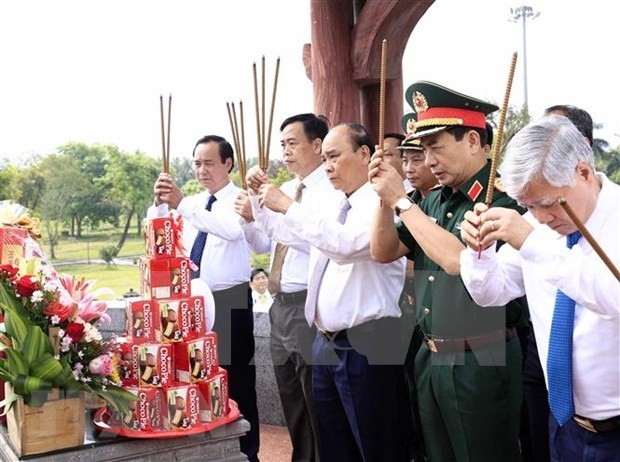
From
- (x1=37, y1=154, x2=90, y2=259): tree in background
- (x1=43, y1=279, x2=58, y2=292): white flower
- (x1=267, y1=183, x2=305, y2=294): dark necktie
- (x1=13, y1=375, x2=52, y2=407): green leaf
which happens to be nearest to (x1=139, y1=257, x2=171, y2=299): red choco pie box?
(x1=43, y1=279, x2=58, y2=292): white flower

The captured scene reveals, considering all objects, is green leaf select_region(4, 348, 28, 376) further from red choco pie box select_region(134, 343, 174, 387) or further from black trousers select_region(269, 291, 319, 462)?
black trousers select_region(269, 291, 319, 462)

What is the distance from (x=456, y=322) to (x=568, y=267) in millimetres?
664

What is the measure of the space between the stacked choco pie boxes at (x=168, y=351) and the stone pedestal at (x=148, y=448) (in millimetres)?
44

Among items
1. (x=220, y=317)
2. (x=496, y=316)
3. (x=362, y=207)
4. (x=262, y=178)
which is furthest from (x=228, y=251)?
(x=496, y=316)

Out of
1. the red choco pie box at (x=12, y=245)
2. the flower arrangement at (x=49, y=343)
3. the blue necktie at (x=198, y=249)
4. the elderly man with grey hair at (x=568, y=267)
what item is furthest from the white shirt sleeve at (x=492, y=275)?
the blue necktie at (x=198, y=249)

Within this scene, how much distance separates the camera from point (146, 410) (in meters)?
2.07

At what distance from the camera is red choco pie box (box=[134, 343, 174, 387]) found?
211 centimetres

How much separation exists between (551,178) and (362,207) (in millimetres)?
1156

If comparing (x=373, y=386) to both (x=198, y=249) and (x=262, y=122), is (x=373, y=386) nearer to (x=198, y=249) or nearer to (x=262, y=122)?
(x=262, y=122)

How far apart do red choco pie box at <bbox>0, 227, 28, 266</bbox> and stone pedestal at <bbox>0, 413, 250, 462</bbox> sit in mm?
531

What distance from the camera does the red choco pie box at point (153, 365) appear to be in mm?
2107

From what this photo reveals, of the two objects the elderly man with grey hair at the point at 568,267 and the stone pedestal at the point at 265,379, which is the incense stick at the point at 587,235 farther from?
the stone pedestal at the point at 265,379

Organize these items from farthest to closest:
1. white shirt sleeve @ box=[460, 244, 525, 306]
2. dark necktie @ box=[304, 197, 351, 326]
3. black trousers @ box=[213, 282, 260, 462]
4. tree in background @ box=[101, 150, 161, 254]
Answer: tree in background @ box=[101, 150, 161, 254] → black trousers @ box=[213, 282, 260, 462] → dark necktie @ box=[304, 197, 351, 326] → white shirt sleeve @ box=[460, 244, 525, 306]

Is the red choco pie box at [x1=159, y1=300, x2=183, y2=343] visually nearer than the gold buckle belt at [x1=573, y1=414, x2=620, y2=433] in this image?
No
